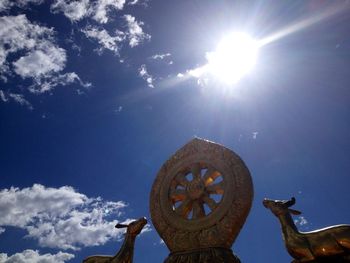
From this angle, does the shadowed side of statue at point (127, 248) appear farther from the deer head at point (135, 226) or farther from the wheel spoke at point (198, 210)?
the wheel spoke at point (198, 210)

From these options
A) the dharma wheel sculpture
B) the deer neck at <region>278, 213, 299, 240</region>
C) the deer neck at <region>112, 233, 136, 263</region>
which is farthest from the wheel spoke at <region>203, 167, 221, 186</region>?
the deer neck at <region>112, 233, 136, 263</region>

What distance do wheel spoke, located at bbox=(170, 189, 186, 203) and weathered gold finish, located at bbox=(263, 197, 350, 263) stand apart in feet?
7.36

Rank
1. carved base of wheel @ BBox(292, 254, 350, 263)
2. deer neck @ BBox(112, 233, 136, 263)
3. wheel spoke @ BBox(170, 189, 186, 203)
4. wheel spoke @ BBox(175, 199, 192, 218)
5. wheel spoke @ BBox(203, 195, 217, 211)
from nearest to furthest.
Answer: carved base of wheel @ BBox(292, 254, 350, 263), wheel spoke @ BBox(203, 195, 217, 211), deer neck @ BBox(112, 233, 136, 263), wheel spoke @ BBox(175, 199, 192, 218), wheel spoke @ BBox(170, 189, 186, 203)

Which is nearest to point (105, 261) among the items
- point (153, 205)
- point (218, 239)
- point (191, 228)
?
point (153, 205)

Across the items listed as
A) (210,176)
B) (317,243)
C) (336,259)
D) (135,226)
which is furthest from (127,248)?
(336,259)

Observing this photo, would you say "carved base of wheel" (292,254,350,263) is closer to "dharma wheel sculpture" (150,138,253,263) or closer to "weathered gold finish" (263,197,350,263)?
"weathered gold finish" (263,197,350,263)

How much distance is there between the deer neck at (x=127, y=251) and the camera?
711 cm

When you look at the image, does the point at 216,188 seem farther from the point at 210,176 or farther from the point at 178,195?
the point at 178,195

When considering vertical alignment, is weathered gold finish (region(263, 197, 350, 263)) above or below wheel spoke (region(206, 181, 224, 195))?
below

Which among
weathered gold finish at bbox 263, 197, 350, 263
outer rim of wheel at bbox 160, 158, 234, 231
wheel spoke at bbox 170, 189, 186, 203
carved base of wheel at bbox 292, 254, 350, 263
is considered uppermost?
wheel spoke at bbox 170, 189, 186, 203

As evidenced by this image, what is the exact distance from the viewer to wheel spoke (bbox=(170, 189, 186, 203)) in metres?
7.56

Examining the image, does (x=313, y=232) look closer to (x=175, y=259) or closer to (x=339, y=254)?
(x=339, y=254)

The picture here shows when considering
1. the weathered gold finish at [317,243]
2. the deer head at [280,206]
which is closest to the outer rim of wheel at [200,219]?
the deer head at [280,206]

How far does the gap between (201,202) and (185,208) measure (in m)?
0.38
